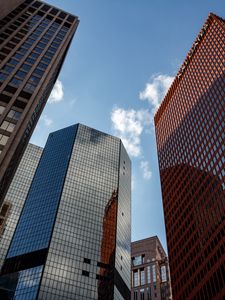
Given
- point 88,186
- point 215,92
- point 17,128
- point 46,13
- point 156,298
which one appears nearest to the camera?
point 17,128

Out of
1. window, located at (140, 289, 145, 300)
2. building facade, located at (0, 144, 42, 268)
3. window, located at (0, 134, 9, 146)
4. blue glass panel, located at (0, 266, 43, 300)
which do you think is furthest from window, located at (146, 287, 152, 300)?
window, located at (0, 134, 9, 146)

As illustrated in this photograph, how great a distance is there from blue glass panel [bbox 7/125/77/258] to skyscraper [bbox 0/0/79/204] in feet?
185

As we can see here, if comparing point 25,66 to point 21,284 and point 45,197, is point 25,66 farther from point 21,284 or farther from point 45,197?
point 45,197

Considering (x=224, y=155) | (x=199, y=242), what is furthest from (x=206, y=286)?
(x=224, y=155)

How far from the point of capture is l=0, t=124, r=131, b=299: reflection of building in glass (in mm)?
111625

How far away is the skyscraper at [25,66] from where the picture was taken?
5912 centimetres

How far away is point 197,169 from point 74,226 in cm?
5079

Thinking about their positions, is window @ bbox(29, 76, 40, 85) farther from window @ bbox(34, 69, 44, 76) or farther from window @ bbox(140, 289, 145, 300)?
window @ bbox(140, 289, 145, 300)

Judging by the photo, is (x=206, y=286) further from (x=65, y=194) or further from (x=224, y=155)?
(x=65, y=194)

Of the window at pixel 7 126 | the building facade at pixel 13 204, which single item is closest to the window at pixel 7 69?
the window at pixel 7 126

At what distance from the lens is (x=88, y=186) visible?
148m

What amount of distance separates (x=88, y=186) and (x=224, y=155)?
206 ft

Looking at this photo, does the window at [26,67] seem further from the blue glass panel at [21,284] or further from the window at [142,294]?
the window at [142,294]

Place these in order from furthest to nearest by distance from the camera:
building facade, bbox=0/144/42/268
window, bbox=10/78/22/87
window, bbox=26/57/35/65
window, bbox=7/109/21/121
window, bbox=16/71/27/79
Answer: building facade, bbox=0/144/42/268, window, bbox=26/57/35/65, window, bbox=16/71/27/79, window, bbox=10/78/22/87, window, bbox=7/109/21/121
